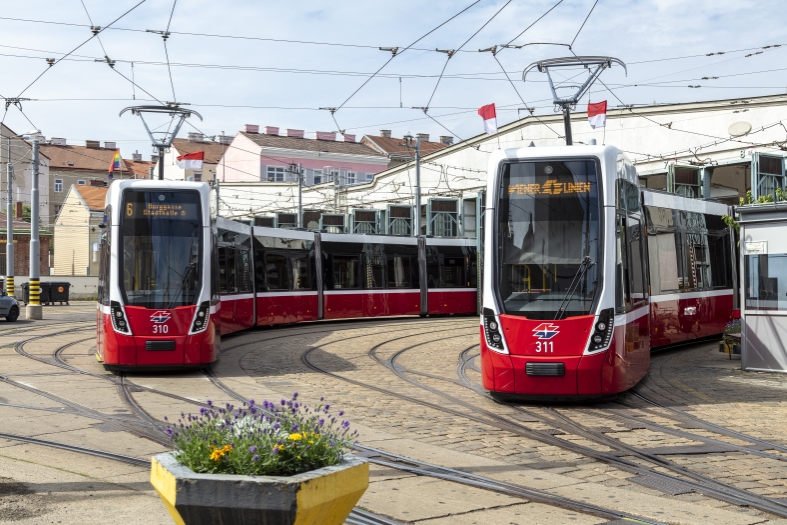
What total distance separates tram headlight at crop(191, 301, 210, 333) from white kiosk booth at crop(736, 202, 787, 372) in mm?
8172

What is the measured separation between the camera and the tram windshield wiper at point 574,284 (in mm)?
11312

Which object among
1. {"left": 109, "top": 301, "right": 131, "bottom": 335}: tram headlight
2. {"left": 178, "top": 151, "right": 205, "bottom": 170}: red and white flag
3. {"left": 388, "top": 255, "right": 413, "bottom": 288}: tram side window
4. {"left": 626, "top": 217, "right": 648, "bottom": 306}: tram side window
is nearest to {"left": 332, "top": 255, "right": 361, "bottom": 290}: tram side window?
{"left": 388, "top": 255, "right": 413, "bottom": 288}: tram side window

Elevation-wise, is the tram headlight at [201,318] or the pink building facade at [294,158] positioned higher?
the pink building facade at [294,158]

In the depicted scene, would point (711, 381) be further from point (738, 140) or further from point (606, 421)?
point (738, 140)

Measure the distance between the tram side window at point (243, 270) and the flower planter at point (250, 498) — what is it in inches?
733

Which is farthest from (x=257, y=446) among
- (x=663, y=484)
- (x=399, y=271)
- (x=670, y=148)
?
(x=670, y=148)

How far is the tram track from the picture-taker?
7.04m

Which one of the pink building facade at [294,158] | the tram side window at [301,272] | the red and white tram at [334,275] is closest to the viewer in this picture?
the red and white tram at [334,275]

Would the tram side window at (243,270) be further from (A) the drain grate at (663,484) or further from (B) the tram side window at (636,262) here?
(A) the drain grate at (663,484)

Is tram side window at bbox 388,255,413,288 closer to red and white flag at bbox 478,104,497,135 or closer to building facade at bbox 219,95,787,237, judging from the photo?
building facade at bbox 219,95,787,237

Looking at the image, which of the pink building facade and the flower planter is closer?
the flower planter

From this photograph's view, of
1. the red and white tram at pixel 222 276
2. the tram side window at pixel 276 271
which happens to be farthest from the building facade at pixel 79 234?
the tram side window at pixel 276 271

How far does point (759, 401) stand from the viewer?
1220 cm

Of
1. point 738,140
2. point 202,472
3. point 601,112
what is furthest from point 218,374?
point 738,140
